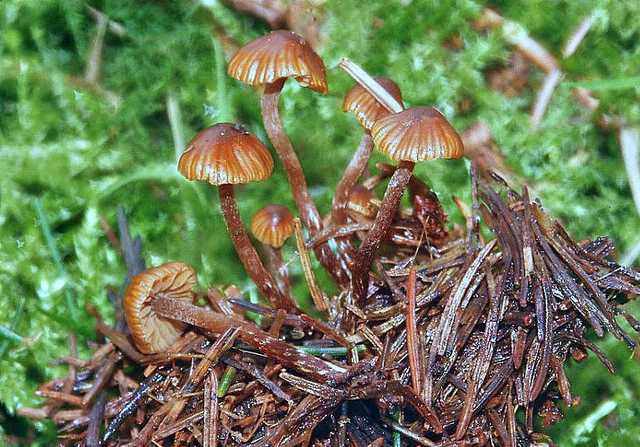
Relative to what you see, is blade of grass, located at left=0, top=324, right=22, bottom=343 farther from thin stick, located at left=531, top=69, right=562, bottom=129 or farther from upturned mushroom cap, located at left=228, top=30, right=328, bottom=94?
thin stick, located at left=531, top=69, right=562, bottom=129

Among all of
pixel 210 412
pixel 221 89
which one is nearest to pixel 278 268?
pixel 210 412

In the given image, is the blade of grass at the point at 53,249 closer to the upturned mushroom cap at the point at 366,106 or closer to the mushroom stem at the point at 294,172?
the mushroom stem at the point at 294,172

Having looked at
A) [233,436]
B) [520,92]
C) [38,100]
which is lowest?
[233,436]

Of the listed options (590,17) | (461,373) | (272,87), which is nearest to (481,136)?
(590,17)

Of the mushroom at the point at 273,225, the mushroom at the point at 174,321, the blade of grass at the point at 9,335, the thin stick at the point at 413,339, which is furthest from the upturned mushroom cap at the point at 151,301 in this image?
the thin stick at the point at 413,339

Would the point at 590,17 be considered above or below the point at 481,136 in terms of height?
above

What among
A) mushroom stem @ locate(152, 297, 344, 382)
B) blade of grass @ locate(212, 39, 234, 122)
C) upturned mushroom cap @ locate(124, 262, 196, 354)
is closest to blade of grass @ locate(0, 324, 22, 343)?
upturned mushroom cap @ locate(124, 262, 196, 354)

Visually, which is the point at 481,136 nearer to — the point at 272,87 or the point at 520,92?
the point at 520,92
